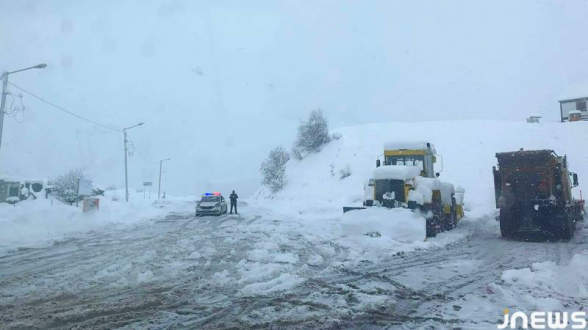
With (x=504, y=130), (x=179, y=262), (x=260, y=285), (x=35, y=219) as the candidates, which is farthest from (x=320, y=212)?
(x=504, y=130)

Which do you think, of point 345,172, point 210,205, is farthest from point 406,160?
point 345,172

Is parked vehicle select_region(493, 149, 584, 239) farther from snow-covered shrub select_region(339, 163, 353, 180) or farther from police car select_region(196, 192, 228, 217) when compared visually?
snow-covered shrub select_region(339, 163, 353, 180)

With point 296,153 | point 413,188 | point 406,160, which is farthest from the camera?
point 296,153

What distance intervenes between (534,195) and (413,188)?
4.28 meters

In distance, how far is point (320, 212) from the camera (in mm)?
31359

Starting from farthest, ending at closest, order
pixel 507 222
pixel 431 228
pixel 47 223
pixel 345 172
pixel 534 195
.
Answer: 1. pixel 345 172
2. pixel 47 223
3. pixel 507 222
4. pixel 431 228
5. pixel 534 195

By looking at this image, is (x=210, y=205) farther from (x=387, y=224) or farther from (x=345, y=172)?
(x=387, y=224)

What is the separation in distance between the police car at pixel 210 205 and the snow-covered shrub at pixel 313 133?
23126 millimetres

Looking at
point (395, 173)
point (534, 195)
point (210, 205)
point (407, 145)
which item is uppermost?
point (407, 145)

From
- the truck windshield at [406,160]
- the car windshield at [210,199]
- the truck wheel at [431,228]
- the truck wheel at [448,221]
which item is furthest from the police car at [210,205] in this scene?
the truck wheel at [431,228]

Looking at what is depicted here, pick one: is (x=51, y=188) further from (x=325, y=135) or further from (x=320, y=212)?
(x=320, y=212)

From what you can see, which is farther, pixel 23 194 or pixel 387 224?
pixel 23 194

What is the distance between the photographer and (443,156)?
45.3 metres

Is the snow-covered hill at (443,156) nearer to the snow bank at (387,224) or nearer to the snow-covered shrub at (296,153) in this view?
the snow-covered shrub at (296,153)
